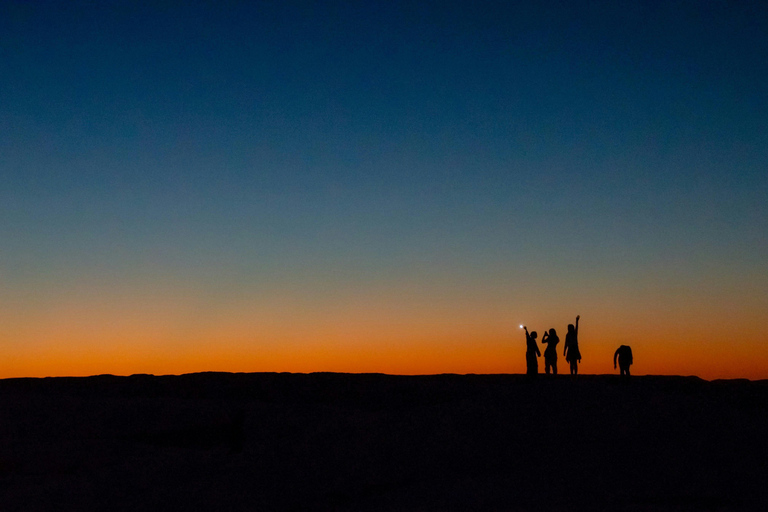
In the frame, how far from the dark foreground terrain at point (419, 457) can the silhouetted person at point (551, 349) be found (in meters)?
4.60

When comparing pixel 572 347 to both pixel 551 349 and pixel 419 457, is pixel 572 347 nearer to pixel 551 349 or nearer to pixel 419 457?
pixel 551 349

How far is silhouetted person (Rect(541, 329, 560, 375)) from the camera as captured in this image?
16.8 meters

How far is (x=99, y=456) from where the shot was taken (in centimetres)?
1171

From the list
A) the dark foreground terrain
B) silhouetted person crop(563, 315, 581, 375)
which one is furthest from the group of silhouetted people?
the dark foreground terrain

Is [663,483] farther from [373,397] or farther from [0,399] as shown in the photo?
[0,399]

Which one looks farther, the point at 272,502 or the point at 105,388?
the point at 105,388

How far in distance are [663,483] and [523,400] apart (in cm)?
356

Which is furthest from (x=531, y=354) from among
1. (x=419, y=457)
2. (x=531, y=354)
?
(x=419, y=457)

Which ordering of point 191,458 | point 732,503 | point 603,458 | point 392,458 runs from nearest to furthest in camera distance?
point 732,503 → point 603,458 → point 392,458 → point 191,458

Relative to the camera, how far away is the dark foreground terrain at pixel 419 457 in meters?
7.75

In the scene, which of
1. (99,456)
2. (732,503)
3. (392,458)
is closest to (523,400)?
(392,458)

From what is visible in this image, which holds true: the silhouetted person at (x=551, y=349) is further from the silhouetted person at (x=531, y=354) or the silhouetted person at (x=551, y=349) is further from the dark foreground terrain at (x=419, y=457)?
the dark foreground terrain at (x=419, y=457)

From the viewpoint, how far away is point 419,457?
371 inches

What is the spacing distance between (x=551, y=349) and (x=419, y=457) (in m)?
8.23
